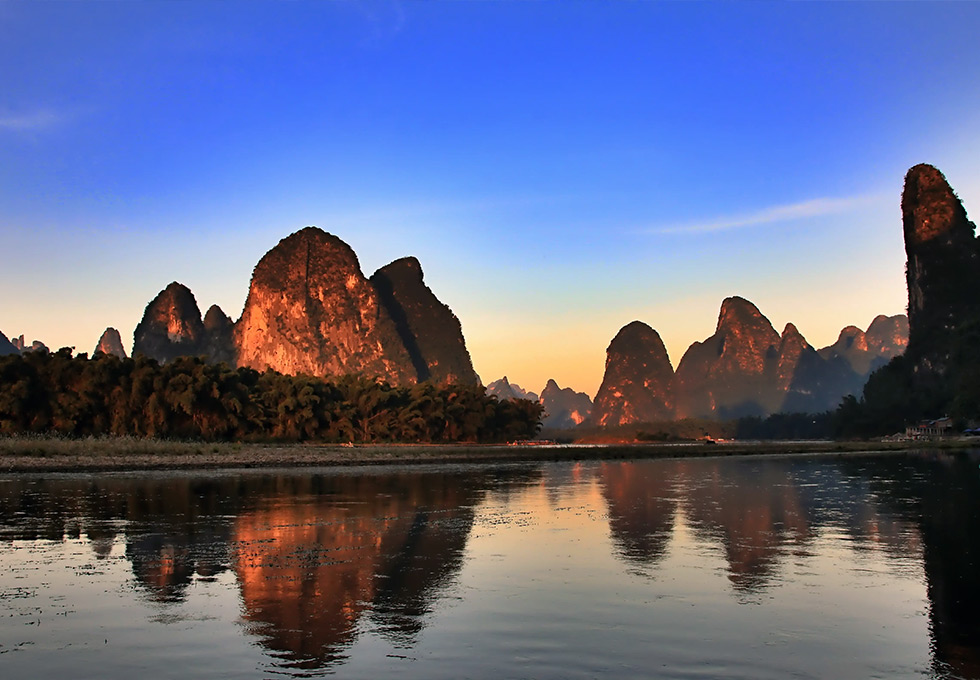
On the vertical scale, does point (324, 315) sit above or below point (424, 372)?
above

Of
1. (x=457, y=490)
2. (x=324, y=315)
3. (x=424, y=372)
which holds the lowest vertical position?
(x=457, y=490)

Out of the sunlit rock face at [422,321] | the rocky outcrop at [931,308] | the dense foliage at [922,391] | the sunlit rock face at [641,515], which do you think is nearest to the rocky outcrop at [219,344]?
the sunlit rock face at [422,321]

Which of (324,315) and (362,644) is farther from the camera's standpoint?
(324,315)

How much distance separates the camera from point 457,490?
26.3m

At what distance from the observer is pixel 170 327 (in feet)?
606

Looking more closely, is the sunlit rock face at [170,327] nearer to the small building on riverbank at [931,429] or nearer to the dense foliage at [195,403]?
the dense foliage at [195,403]

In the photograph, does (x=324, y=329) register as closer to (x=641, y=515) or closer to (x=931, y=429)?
(x=931, y=429)

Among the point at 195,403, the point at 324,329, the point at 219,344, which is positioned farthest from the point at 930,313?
the point at 219,344

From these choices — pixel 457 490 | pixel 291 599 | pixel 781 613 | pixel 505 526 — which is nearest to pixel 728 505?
pixel 505 526

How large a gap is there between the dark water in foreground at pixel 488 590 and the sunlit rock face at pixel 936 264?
99.2m

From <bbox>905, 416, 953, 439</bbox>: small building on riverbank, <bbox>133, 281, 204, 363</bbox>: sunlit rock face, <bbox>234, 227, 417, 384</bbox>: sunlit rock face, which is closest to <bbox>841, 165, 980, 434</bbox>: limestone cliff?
<bbox>905, 416, 953, 439</bbox>: small building on riverbank

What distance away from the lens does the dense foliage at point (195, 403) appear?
5228 centimetres

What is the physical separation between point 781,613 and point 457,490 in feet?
59.2

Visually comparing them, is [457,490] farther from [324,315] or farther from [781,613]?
[324,315]
